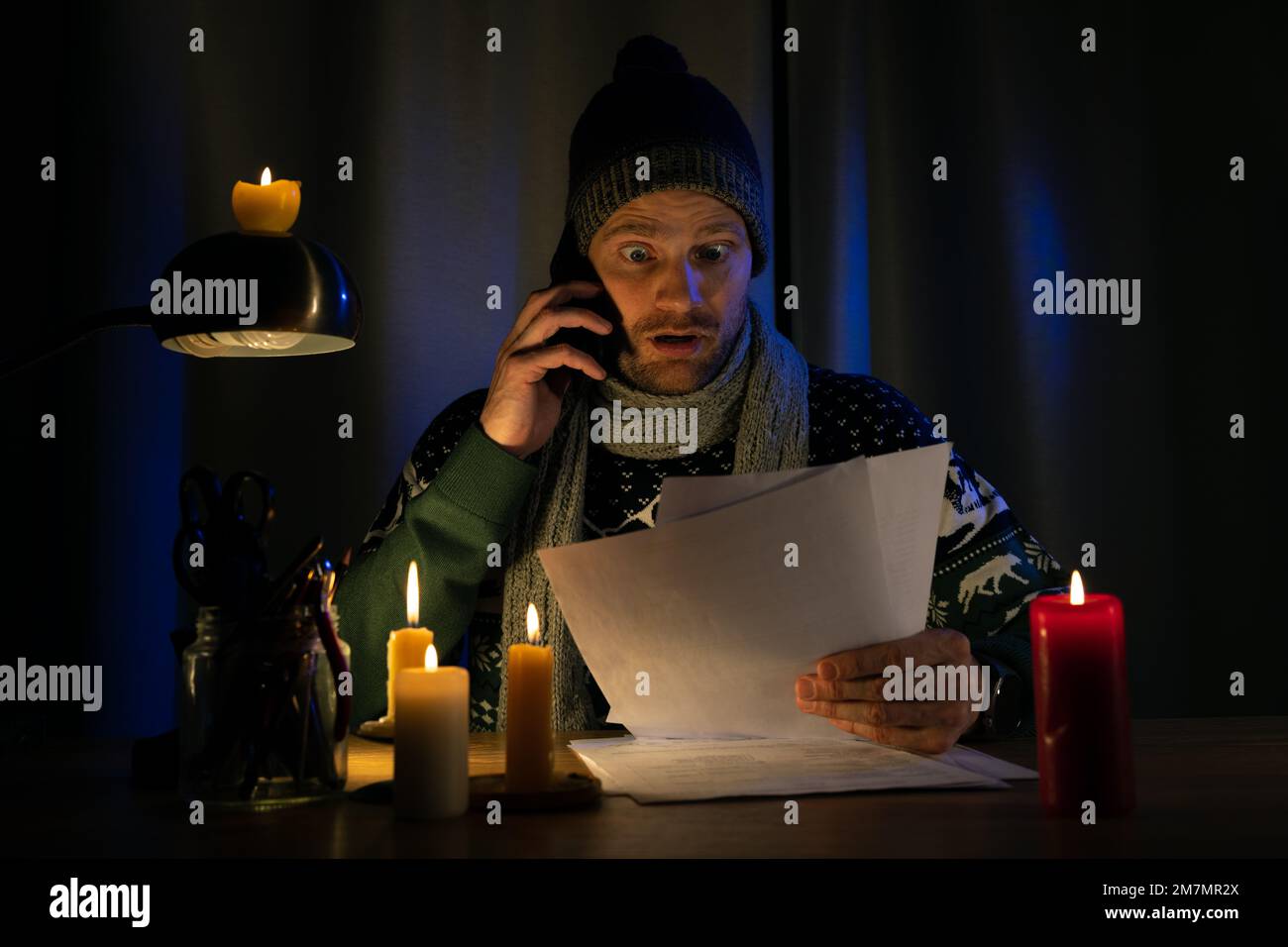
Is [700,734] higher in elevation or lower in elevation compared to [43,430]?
lower

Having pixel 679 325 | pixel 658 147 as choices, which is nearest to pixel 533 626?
pixel 679 325

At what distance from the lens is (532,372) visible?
1490 mm

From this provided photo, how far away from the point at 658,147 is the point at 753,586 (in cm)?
87

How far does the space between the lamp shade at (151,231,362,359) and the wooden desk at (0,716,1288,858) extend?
16.0 inches

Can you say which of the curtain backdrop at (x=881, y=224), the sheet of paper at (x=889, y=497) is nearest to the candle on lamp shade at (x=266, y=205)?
the sheet of paper at (x=889, y=497)

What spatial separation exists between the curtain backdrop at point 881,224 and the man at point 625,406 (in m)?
0.51

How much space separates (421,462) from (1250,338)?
1.60 m

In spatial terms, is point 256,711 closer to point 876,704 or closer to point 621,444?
point 876,704

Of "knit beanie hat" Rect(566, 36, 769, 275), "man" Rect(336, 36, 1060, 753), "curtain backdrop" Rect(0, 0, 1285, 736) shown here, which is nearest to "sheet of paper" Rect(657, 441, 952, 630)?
"man" Rect(336, 36, 1060, 753)

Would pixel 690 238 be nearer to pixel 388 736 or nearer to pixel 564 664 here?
pixel 564 664

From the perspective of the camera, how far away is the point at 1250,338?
2.28 m

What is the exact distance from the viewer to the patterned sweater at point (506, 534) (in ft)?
4.79

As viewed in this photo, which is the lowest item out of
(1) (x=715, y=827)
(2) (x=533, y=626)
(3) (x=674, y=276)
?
(1) (x=715, y=827)
